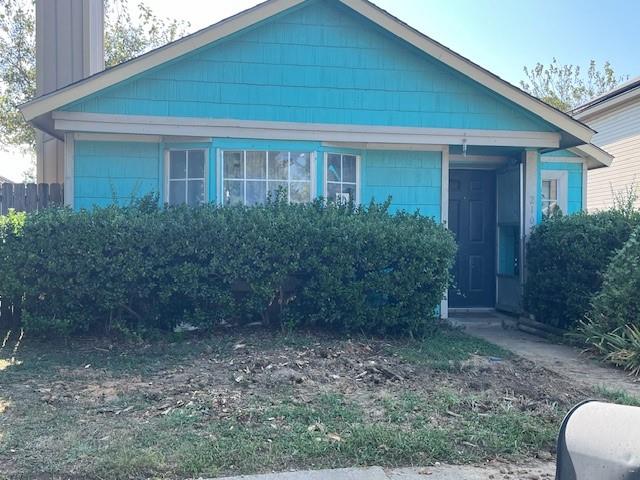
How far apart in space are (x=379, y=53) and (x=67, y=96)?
4620mm

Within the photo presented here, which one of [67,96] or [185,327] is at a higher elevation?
[67,96]

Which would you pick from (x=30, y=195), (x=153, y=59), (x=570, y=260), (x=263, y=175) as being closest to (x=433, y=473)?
(x=570, y=260)

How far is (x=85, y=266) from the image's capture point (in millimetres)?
6922

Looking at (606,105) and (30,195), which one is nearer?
(30,195)

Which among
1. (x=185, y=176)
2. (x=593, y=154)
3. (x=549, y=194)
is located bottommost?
(x=549, y=194)

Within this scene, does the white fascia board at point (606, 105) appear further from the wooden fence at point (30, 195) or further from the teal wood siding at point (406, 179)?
the wooden fence at point (30, 195)

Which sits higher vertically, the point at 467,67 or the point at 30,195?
the point at 467,67

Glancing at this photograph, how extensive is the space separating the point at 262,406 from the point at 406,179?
541cm

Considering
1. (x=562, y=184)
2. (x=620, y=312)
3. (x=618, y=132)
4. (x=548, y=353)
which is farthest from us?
(x=618, y=132)

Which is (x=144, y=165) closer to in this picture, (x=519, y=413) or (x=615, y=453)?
(x=519, y=413)

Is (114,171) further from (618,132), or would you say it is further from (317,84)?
(618,132)

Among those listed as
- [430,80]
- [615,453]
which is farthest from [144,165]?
[615,453]

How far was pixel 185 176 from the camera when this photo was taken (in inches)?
349

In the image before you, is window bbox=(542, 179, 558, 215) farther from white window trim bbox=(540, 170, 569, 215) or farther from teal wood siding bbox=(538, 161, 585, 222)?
teal wood siding bbox=(538, 161, 585, 222)
